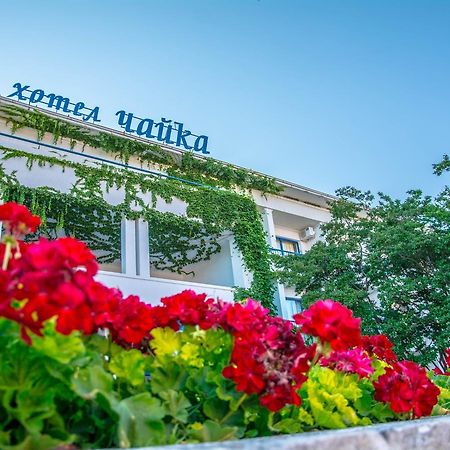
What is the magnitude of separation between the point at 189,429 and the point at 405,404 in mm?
899

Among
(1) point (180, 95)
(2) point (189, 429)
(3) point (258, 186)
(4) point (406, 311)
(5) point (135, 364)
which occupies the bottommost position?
Answer: (2) point (189, 429)

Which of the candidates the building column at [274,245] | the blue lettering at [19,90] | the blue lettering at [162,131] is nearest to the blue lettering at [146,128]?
the blue lettering at [162,131]

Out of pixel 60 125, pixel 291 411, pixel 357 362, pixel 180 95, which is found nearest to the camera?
pixel 291 411

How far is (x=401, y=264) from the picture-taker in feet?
33.6

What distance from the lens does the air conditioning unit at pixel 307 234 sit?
14492 mm

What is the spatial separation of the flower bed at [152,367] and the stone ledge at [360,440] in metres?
0.22

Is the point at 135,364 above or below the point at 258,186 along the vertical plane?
below

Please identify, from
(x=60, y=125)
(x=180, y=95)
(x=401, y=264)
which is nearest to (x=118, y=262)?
(x=60, y=125)

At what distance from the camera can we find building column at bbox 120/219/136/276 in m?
9.81

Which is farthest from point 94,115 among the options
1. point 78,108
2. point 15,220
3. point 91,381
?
point 91,381

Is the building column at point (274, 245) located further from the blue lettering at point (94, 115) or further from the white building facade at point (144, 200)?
the blue lettering at point (94, 115)

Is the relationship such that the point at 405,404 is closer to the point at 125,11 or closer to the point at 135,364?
the point at 135,364

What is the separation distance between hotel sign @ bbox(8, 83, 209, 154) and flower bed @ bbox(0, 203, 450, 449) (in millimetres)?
10758

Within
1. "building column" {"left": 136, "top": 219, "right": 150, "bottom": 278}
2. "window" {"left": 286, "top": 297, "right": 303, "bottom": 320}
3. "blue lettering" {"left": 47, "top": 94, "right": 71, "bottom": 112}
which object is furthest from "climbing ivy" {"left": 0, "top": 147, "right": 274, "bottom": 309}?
"blue lettering" {"left": 47, "top": 94, "right": 71, "bottom": 112}
